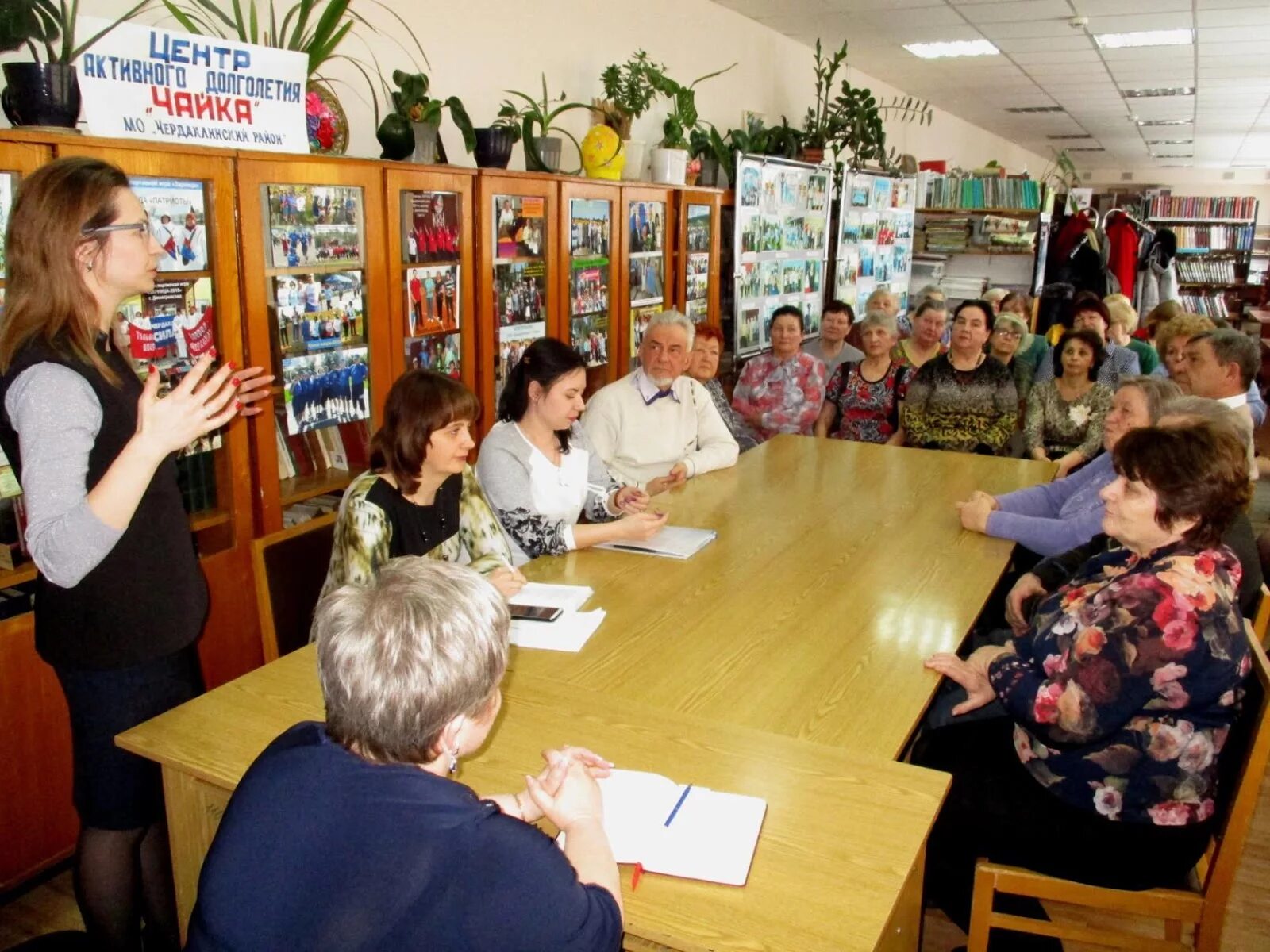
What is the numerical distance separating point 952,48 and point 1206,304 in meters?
8.35

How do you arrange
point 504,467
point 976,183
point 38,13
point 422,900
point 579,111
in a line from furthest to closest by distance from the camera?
point 976,183, point 579,111, point 504,467, point 38,13, point 422,900

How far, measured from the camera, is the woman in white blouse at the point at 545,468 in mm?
2527

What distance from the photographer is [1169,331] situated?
474 cm

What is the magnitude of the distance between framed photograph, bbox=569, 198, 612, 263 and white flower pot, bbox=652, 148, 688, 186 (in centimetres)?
55

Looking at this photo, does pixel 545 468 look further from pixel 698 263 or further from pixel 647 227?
pixel 698 263

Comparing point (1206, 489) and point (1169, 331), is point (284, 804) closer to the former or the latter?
point (1206, 489)

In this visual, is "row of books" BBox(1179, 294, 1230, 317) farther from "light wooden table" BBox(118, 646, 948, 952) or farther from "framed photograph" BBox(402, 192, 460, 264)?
"light wooden table" BBox(118, 646, 948, 952)

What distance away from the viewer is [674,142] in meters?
4.76

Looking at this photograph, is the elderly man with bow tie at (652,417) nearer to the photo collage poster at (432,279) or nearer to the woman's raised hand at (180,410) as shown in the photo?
the photo collage poster at (432,279)

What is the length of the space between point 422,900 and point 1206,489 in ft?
5.00

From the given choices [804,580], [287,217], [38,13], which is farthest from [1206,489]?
[38,13]

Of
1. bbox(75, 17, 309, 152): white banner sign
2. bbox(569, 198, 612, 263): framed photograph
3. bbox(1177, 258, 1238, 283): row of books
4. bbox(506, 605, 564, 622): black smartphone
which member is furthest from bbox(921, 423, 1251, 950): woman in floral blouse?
bbox(1177, 258, 1238, 283): row of books

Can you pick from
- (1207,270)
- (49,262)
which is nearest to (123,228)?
(49,262)

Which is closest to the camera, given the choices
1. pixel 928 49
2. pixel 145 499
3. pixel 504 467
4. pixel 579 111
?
pixel 145 499
